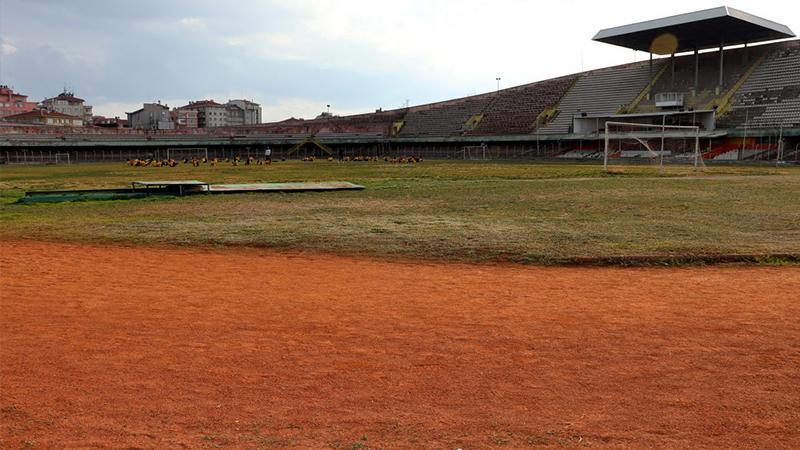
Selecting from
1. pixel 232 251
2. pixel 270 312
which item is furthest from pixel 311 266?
pixel 270 312

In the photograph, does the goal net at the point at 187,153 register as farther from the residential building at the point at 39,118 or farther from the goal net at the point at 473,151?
the residential building at the point at 39,118

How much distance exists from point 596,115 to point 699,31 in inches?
481

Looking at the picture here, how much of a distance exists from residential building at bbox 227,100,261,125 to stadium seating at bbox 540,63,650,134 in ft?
376

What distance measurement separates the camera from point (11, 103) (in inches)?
5007

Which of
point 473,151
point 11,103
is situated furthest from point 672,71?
Answer: point 11,103

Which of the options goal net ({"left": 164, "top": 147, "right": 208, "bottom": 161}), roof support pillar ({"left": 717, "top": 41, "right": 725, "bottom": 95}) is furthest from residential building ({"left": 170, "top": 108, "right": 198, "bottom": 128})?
roof support pillar ({"left": 717, "top": 41, "right": 725, "bottom": 95})

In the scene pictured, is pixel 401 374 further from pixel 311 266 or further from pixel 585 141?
pixel 585 141

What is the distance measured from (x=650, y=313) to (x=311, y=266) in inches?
207

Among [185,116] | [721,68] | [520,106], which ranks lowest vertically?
[520,106]

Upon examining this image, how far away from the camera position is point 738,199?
65.2 feet

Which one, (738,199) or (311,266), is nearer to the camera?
(311,266)

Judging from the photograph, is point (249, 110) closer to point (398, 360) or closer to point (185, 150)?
point (185, 150)

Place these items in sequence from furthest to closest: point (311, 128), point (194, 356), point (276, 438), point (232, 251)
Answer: point (311, 128) → point (232, 251) → point (194, 356) → point (276, 438)

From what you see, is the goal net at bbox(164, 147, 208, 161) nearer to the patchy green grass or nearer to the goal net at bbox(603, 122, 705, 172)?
the goal net at bbox(603, 122, 705, 172)
